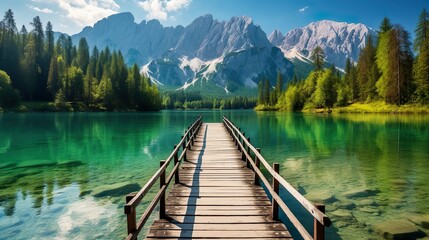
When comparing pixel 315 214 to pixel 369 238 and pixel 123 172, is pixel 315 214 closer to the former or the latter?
pixel 369 238

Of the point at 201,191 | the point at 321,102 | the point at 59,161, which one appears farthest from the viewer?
the point at 321,102

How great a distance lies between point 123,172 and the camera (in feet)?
65.8

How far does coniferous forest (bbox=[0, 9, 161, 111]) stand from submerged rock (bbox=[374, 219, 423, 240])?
117346 mm

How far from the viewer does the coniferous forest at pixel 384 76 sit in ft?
233

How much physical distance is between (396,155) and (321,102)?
264ft

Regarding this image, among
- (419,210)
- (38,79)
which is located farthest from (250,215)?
(38,79)

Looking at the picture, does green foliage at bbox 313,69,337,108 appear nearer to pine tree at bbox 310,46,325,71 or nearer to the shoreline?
the shoreline

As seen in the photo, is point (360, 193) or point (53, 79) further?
point (53, 79)

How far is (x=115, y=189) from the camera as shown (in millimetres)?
15570

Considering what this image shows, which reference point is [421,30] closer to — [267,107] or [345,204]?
[345,204]

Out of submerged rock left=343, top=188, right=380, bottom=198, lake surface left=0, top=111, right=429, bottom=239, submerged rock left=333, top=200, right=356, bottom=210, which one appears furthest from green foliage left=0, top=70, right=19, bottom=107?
submerged rock left=333, top=200, right=356, bottom=210

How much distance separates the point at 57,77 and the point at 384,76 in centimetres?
11635

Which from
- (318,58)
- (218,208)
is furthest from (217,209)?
(318,58)

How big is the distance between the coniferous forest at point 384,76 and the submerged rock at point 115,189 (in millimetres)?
73764
